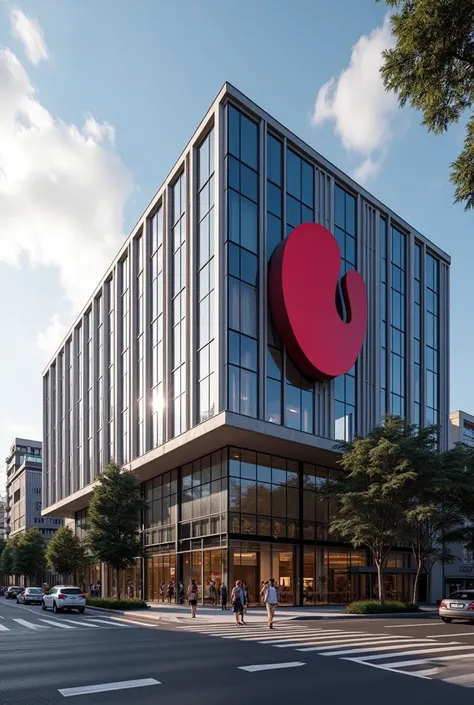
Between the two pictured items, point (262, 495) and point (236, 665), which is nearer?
point (236, 665)

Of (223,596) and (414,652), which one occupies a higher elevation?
(414,652)

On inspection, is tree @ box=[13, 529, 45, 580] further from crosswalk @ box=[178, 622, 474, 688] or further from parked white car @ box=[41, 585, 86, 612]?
crosswalk @ box=[178, 622, 474, 688]

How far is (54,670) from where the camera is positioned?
13.5 m

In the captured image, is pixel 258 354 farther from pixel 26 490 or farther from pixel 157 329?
pixel 26 490

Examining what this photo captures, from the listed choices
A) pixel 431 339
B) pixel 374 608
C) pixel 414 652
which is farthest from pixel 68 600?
Result: pixel 431 339

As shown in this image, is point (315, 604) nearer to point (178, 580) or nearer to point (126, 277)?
point (178, 580)

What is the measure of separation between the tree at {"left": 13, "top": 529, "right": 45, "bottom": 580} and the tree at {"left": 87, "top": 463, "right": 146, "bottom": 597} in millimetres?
50620

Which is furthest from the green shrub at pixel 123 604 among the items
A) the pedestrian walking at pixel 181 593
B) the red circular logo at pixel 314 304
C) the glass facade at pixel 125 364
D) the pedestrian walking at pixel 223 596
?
the red circular logo at pixel 314 304

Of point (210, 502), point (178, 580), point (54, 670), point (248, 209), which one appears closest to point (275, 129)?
point (248, 209)

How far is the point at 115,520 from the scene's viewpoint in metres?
42.3

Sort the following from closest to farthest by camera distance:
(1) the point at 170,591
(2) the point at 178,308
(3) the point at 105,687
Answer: (3) the point at 105,687 < (2) the point at 178,308 < (1) the point at 170,591

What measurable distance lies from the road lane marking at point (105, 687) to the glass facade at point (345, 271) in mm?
31755

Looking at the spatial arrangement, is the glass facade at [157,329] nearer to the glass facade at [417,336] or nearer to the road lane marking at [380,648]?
the glass facade at [417,336]

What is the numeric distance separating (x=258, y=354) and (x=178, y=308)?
302 inches
